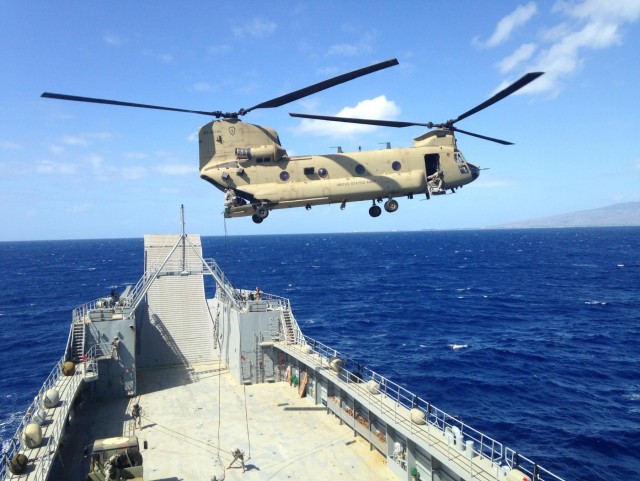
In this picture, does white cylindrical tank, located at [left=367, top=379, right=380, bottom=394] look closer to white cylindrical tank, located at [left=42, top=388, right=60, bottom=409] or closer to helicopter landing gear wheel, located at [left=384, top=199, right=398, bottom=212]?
helicopter landing gear wheel, located at [left=384, top=199, right=398, bottom=212]

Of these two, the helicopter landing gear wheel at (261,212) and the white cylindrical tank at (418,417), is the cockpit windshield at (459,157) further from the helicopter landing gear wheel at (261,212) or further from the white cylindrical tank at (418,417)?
the white cylindrical tank at (418,417)

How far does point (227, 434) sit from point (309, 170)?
1243 centimetres

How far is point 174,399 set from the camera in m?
24.9

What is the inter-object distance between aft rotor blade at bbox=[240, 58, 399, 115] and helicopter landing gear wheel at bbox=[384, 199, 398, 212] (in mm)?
7347

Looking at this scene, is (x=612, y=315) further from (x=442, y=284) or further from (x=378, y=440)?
(x=378, y=440)

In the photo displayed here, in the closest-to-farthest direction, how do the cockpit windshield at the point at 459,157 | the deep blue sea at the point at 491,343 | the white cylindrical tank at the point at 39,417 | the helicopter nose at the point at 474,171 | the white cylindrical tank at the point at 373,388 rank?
the white cylindrical tank at the point at 39,417
the white cylindrical tank at the point at 373,388
the cockpit windshield at the point at 459,157
the helicopter nose at the point at 474,171
the deep blue sea at the point at 491,343

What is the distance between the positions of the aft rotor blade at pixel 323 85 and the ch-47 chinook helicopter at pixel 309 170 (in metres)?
2.09

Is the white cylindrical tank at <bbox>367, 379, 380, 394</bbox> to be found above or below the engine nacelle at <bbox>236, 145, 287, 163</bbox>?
below

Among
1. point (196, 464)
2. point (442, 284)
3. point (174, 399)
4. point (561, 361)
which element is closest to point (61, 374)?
point (174, 399)

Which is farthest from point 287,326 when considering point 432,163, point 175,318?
point 432,163

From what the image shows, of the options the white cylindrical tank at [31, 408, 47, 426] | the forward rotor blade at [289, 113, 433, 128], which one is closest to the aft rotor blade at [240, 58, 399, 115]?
the forward rotor blade at [289, 113, 433, 128]

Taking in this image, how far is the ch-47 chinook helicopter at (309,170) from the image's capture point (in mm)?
19625

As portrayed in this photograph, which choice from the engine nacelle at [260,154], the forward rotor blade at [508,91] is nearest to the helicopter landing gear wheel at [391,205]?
the forward rotor blade at [508,91]

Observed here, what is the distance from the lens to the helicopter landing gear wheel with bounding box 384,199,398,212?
21062 millimetres
